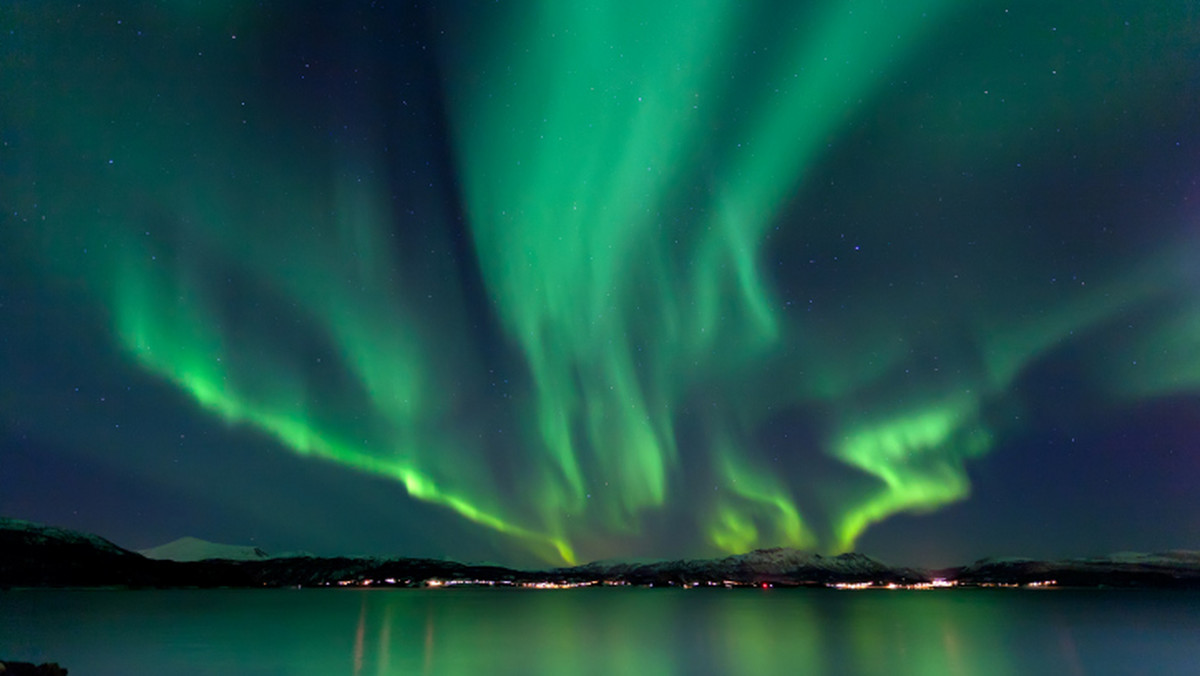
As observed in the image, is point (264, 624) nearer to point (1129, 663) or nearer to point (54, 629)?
point (54, 629)

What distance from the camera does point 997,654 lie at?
57312 mm

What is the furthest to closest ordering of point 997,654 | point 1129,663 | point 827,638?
point 827,638 → point 997,654 → point 1129,663

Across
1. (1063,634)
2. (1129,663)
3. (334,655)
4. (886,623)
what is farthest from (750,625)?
(334,655)

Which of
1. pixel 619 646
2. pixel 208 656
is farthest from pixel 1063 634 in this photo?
pixel 208 656

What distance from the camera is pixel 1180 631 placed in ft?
284

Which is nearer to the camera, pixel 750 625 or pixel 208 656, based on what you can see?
pixel 208 656

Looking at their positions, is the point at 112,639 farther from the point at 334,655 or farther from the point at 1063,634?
the point at 1063,634

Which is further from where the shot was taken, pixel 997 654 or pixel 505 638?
pixel 505 638

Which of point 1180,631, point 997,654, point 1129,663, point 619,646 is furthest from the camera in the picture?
point 1180,631

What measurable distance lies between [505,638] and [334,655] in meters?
23.6

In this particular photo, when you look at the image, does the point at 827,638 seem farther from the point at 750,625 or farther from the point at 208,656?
the point at 208,656

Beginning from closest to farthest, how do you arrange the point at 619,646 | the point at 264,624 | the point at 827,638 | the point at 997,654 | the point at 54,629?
the point at 997,654, the point at 619,646, the point at 827,638, the point at 54,629, the point at 264,624

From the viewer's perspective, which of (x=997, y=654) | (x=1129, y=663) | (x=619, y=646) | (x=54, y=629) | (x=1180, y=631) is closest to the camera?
(x=1129, y=663)

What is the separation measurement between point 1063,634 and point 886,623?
68.0 feet
